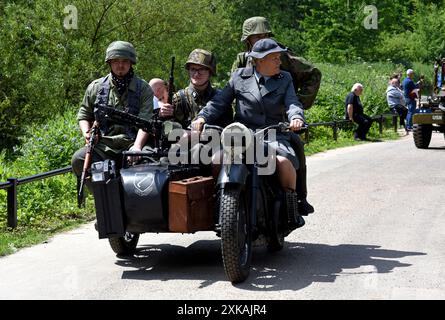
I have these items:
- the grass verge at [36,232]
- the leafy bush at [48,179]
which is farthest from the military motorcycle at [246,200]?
the leafy bush at [48,179]

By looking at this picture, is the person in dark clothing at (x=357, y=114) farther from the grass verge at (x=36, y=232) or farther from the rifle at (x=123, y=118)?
the rifle at (x=123, y=118)

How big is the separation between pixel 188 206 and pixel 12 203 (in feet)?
11.1

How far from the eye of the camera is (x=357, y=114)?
960 inches

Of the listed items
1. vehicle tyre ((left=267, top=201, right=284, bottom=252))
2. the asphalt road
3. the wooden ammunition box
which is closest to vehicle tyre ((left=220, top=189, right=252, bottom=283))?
the asphalt road

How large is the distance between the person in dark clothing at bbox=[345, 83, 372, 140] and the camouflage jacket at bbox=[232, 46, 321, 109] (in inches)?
614

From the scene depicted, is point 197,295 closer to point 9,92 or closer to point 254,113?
point 254,113

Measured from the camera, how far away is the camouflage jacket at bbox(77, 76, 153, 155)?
27.4 feet

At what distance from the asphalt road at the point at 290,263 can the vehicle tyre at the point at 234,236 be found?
133 mm

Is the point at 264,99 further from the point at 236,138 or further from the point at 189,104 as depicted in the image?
the point at 236,138

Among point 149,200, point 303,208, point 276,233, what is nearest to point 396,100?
point 303,208

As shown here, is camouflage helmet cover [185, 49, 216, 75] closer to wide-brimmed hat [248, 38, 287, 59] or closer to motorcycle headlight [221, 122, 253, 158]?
wide-brimmed hat [248, 38, 287, 59]

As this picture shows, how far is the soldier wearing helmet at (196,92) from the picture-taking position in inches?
330
